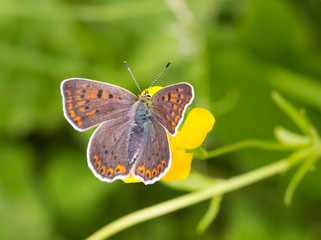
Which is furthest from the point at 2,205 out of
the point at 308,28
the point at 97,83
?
the point at 308,28

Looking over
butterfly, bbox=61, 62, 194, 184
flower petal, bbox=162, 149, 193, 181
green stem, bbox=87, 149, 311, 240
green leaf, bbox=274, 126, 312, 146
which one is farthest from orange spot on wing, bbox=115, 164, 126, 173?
green leaf, bbox=274, 126, 312, 146

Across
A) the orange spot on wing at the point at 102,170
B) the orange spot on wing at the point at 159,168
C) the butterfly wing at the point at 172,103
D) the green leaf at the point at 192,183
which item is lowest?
the green leaf at the point at 192,183

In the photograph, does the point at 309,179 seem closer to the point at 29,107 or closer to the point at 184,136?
the point at 184,136

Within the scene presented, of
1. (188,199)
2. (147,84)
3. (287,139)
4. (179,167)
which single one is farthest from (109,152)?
(147,84)

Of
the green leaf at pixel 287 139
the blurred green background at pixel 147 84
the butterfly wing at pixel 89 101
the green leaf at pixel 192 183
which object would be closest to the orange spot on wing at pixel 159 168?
the butterfly wing at pixel 89 101

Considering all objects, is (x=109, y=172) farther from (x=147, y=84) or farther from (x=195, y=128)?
(x=147, y=84)

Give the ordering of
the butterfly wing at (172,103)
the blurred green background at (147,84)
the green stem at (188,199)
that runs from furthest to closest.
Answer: the blurred green background at (147,84)
the green stem at (188,199)
the butterfly wing at (172,103)

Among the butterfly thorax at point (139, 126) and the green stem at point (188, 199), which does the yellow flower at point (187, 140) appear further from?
the green stem at point (188, 199)
